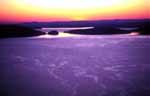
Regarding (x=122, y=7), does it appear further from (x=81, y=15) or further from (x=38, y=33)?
(x=38, y=33)

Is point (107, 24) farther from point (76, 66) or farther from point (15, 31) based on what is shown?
point (15, 31)

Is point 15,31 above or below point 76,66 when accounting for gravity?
above

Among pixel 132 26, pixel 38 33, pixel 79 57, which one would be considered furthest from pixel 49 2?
pixel 132 26

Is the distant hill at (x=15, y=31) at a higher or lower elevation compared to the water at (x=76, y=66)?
higher

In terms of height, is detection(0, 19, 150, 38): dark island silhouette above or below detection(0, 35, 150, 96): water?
above

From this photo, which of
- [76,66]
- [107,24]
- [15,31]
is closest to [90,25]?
[107,24]
